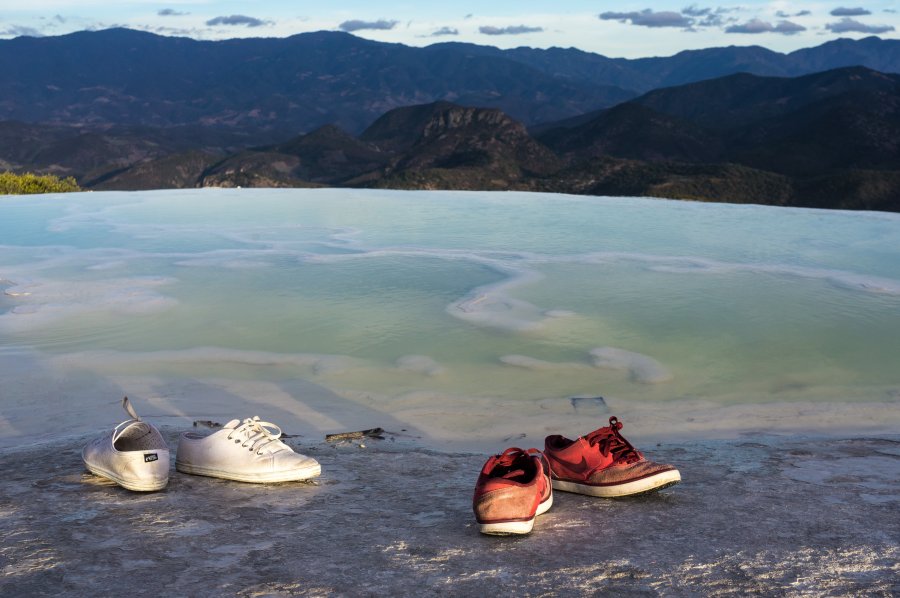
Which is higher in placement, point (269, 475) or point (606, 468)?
point (606, 468)

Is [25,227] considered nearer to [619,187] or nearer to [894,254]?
[894,254]

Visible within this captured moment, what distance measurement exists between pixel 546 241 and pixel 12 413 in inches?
296

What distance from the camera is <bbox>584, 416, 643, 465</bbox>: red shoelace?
3.05 m

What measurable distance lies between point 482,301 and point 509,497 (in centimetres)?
508

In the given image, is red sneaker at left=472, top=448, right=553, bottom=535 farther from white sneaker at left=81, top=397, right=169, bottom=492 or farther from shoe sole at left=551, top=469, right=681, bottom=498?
white sneaker at left=81, top=397, right=169, bottom=492

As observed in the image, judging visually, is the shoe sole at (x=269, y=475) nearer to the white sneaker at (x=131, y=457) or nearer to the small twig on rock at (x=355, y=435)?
the white sneaker at (x=131, y=457)

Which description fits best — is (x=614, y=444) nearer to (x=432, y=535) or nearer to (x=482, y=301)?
(x=432, y=535)

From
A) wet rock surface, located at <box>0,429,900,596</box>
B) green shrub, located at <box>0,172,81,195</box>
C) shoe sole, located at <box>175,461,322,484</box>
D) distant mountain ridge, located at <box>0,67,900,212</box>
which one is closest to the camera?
wet rock surface, located at <box>0,429,900,596</box>

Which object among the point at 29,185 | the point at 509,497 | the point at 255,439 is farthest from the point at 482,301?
the point at 29,185

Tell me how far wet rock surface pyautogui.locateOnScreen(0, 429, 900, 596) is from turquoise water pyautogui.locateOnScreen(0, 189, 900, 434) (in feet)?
6.57

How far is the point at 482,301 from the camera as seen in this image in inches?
303

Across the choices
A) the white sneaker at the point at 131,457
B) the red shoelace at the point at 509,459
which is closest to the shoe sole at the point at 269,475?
the white sneaker at the point at 131,457

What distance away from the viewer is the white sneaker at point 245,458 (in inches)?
125

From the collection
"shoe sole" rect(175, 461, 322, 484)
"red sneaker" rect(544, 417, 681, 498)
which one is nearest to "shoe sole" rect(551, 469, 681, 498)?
"red sneaker" rect(544, 417, 681, 498)
